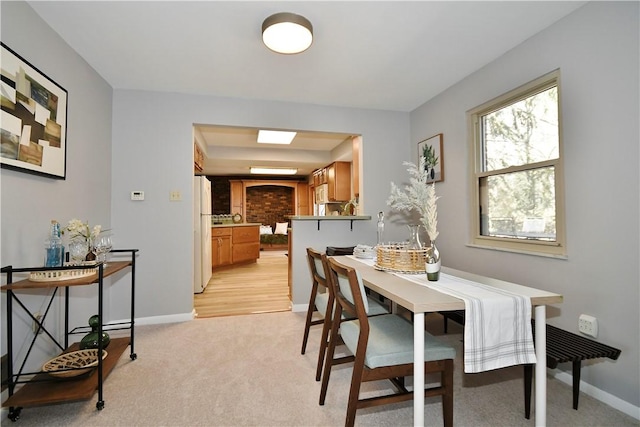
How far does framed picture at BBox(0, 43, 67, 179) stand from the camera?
1612 mm

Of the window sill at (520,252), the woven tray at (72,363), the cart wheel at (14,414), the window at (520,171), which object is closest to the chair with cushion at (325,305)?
the window sill at (520,252)

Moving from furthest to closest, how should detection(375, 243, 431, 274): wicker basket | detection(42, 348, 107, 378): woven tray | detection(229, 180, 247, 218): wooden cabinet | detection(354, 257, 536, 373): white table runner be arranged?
detection(229, 180, 247, 218): wooden cabinet
detection(375, 243, 431, 274): wicker basket
detection(42, 348, 107, 378): woven tray
detection(354, 257, 536, 373): white table runner

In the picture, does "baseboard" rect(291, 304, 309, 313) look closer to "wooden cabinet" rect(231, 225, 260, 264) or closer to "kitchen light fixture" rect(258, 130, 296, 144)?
"kitchen light fixture" rect(258, 130, 296, 144)

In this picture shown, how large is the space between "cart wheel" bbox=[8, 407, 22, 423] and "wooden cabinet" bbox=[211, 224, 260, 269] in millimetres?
4101

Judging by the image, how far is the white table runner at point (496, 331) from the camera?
1224 millimetres

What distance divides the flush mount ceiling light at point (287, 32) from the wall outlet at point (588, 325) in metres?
2.42

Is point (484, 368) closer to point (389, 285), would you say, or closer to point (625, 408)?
point (389, 285)

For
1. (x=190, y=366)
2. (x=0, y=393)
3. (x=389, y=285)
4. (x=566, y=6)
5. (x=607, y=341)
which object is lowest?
(x=190, y=366)

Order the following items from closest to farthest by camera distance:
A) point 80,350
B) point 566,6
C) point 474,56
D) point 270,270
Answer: point 566,6 → point 80,350 → point 474,56 → point 270,270

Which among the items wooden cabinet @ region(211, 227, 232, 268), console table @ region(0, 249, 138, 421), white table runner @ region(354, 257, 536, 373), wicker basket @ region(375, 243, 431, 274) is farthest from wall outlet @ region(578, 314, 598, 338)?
wooden cabinet @ region(211, 227, 232, 268)

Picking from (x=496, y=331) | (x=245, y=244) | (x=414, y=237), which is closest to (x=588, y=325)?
(x=496, y=331)

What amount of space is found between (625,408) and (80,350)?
10.6 feet

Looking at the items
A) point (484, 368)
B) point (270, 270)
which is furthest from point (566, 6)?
point (270, 270)

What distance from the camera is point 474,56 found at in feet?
8.01
